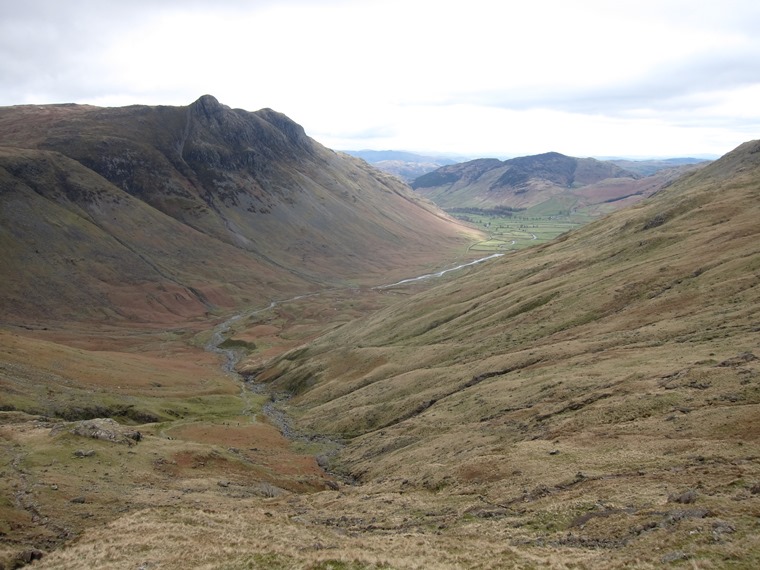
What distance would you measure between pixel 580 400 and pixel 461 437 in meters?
14.7

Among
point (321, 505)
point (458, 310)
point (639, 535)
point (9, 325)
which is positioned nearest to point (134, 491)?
point (321, 505)

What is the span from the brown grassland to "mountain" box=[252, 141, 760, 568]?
0.29 meters

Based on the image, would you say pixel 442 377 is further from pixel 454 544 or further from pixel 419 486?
pixel 454 544

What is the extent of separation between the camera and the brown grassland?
3359 centimetres

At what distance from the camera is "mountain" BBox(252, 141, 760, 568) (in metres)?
32.8

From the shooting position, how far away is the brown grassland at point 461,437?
33.6 meters

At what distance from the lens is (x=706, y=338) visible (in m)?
68.5

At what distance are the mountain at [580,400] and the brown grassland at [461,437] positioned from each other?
295 mm

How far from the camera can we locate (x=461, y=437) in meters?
64.8

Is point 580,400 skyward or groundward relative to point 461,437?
skyward

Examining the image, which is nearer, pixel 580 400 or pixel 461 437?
pixel 580 400

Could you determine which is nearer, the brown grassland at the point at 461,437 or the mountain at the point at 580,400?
the mountain at the point at 580,400

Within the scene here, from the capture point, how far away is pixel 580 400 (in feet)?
202

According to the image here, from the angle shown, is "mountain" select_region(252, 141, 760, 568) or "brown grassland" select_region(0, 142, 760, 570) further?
"brown grassland" select_region(0, 142, 760, 570)
